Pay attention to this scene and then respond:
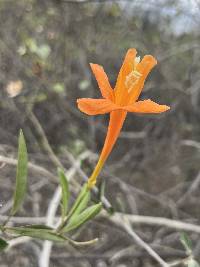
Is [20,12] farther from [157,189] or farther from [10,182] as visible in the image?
[157,189]

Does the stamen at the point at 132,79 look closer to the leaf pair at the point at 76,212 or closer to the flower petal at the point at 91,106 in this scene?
the flower petal at the point at 91,106

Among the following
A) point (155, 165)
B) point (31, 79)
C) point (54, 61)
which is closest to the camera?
point (31, 79)

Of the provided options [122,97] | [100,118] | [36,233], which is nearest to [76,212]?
[36,233]

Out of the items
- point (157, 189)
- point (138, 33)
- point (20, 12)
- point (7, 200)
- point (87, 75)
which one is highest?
point (20, 12)

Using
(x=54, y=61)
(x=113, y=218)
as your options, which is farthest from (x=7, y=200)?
(x=54, y=61)

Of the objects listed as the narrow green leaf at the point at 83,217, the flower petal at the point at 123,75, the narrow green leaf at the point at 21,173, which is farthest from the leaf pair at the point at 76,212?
the flower petal at the point at 123,75

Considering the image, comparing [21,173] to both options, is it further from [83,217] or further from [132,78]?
[132,78]

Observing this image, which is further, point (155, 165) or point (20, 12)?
point (155, 165)
